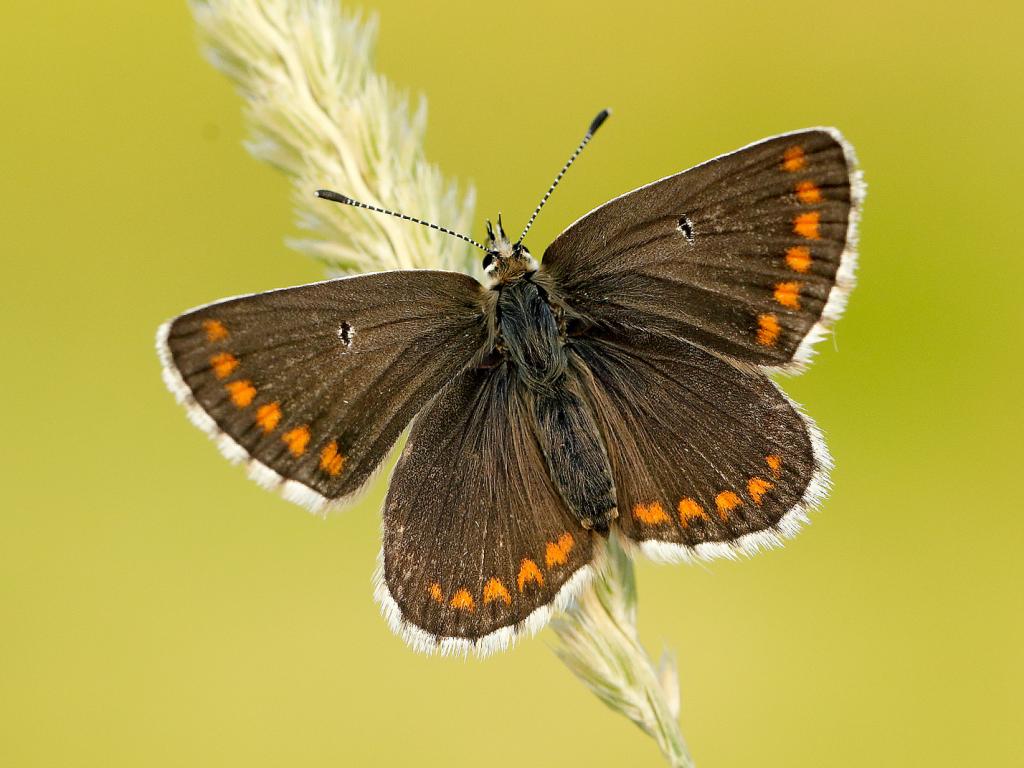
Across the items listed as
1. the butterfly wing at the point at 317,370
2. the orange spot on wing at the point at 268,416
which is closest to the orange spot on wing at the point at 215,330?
the butterfly wing at the point at 317,370

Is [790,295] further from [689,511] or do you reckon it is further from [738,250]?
[689,511]

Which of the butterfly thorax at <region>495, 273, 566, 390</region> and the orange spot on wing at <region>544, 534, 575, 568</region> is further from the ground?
the butterfly thorax at <region>495, 273, 566, 390</region>

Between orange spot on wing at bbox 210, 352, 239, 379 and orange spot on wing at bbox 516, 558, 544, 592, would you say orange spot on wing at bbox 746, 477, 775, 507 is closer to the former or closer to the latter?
orange spot on wing at bbox 516, 558, 544, 592

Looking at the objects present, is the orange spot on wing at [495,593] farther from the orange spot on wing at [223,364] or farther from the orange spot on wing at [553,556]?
the orange spot on wing at [223,364]

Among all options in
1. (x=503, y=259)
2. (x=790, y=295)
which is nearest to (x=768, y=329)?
(x=790, y=295)

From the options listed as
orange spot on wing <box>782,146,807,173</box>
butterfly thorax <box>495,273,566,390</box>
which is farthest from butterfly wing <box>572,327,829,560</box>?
orange spot on wing <box>782,146,807,173</box>
